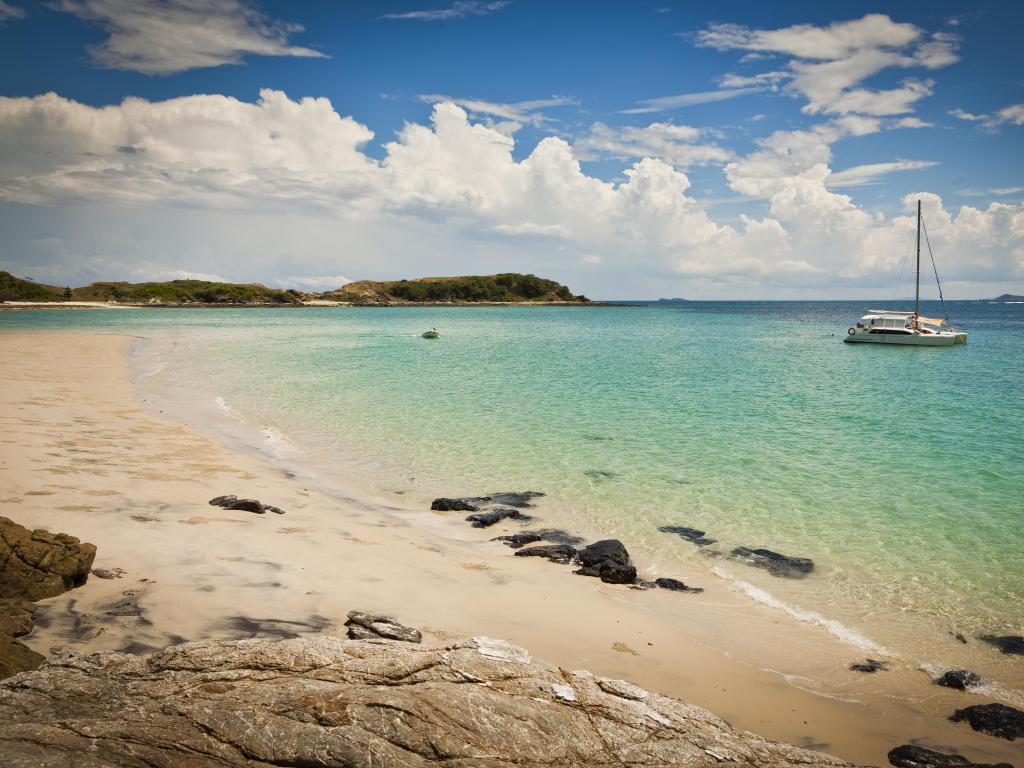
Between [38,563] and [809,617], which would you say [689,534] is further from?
[38,563]

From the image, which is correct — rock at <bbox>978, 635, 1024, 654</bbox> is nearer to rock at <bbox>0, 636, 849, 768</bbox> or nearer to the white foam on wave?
the white foam on wave

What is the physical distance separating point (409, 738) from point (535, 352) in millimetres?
55854

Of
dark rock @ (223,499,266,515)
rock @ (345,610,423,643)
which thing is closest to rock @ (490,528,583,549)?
dark rock @ (223,499,266,515)

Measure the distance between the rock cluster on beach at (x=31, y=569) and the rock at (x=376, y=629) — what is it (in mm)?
3556

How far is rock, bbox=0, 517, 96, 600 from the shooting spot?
7629 millimetres

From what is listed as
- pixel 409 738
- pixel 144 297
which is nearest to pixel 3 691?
pixel 409 738

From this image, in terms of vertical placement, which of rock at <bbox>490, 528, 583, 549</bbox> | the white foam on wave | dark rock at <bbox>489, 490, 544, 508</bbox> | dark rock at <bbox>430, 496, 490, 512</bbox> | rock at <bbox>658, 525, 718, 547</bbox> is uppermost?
dark rock at <bbox>430, 496, 490, 512</bbox>

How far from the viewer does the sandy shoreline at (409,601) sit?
7324mm

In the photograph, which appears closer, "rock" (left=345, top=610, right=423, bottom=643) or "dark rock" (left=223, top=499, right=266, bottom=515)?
"rock" (left=345, top=610, right=423, bottom=643)

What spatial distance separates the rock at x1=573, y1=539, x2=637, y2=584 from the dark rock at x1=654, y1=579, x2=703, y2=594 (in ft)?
1.53

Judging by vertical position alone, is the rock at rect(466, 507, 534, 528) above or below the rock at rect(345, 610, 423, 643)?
below

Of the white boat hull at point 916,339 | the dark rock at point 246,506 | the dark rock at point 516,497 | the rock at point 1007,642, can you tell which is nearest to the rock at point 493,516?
the dark rock at point 516,497

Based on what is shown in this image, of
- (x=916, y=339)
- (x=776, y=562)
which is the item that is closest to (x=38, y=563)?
(x=776, y=562)

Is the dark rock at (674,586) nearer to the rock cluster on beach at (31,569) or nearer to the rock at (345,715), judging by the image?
the rock at (345,715)
